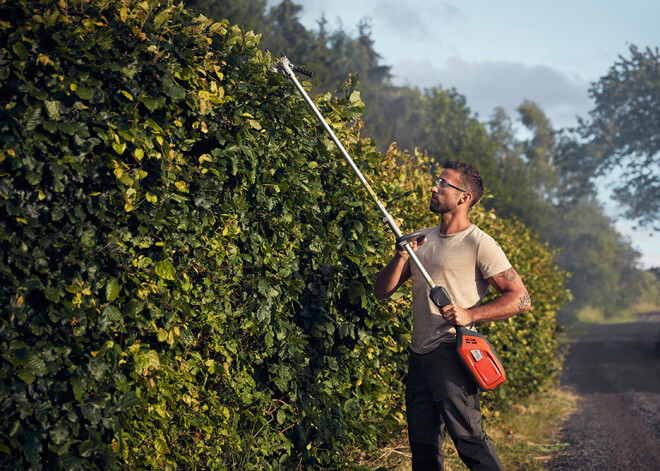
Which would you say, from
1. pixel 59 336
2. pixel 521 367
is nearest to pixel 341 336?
pixel 59 336

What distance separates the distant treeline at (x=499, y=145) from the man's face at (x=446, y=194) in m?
22.7

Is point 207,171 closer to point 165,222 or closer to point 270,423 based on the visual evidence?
point 165,222

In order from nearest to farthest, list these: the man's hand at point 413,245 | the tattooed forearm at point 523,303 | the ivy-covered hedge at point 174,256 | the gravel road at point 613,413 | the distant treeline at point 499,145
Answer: the ivy-covered hedge at point 174,256 → the tattooed forearm at point 523,303 → the man's hand at point 413,245 → the gravel road at point 613,413 → the distant treeline at point 499,145

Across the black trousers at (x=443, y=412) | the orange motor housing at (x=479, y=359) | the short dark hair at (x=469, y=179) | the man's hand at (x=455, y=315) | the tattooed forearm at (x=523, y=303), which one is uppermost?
the short dark hair at (x=469, y=179)

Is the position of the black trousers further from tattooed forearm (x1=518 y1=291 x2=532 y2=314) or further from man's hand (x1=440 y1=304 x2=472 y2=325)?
tattooed forearm (x1=518 y1=291 x2=532 y2=314)

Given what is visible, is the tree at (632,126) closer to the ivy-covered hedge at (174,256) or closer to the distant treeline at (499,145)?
the distant treeline at (499,145)

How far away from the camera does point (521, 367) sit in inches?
357

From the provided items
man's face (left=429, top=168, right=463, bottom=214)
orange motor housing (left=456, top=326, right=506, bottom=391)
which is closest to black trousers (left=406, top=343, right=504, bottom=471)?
orange motor housing (left=456, top=326, right=506, bottom=391)

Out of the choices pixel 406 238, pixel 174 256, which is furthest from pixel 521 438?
pixel 174 256

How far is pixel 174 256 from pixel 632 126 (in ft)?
133

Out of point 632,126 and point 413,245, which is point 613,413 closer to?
point 413,245

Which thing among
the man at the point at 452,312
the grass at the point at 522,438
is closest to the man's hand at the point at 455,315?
the man at the point at 452,312

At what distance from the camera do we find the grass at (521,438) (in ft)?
17.7

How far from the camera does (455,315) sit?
3551mm
